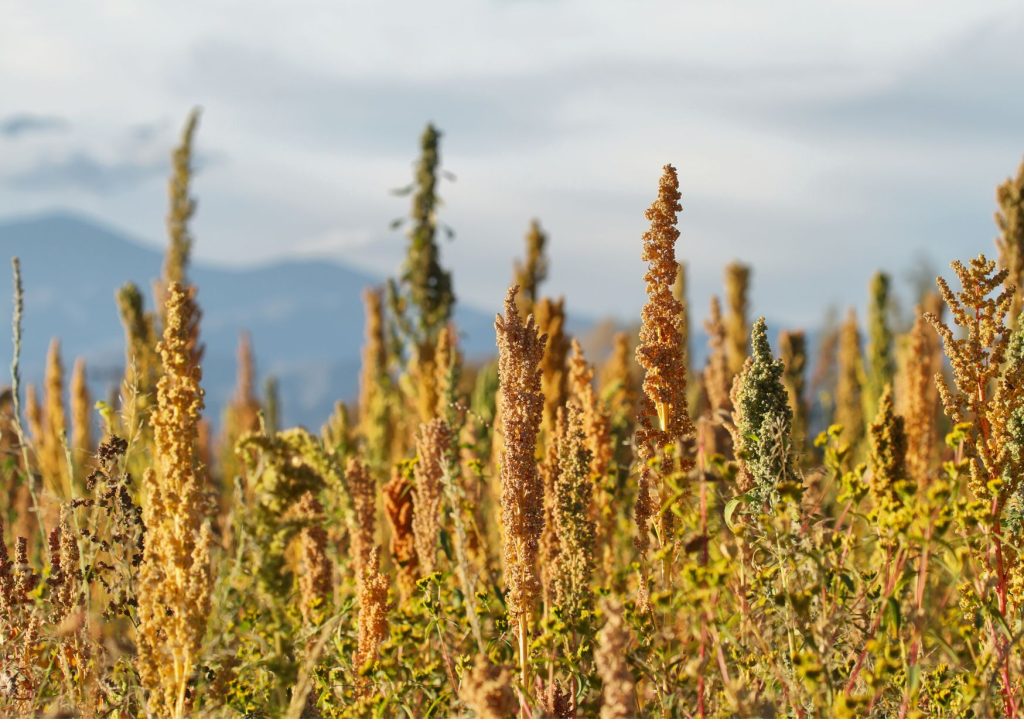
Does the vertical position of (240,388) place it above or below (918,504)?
above

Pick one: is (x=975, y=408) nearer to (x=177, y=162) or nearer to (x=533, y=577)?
(x=533, y=577)

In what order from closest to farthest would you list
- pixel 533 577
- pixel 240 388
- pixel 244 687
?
pixel 533 577
pixel 244 687
pixel 240 388

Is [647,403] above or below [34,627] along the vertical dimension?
above

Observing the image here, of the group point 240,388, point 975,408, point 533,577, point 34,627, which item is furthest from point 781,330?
point 240,388

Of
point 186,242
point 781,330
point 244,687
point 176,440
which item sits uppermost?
point 186,242

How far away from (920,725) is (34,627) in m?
2.77

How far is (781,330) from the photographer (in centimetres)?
858

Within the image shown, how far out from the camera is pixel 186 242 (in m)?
10.6

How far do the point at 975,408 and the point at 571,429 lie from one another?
4.45 ft

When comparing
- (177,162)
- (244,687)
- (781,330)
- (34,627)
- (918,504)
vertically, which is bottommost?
(244,687)

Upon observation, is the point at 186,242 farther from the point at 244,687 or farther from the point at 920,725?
the point at 920,725

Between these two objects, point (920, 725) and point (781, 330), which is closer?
point (920, 725)

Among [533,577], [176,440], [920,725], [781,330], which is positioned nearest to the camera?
[920,725]

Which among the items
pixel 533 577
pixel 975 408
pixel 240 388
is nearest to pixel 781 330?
pixel 975 408
